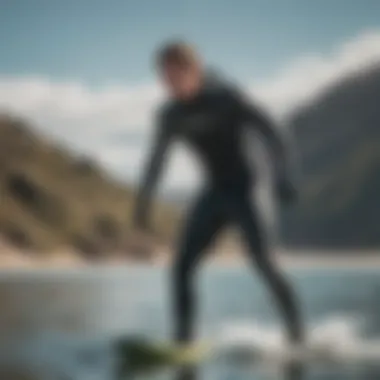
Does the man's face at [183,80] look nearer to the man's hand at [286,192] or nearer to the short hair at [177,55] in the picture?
the short hair at [177,55]

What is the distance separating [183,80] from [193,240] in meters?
0.32

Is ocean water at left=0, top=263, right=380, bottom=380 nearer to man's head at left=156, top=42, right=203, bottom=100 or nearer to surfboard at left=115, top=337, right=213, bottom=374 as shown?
surfboard at left=115, top=337, right=213, bottom=374

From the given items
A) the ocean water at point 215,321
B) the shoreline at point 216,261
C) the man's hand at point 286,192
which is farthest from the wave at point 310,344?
the man's hand at point 286,192

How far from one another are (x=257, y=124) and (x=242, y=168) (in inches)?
3.6

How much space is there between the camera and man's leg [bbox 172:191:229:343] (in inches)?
69.1

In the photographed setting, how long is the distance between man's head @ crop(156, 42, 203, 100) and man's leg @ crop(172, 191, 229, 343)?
211 mm

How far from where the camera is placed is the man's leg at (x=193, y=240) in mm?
1756

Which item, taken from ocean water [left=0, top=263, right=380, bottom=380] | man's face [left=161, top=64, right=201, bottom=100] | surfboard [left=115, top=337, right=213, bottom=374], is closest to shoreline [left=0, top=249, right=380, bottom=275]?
ocean water [left=0, top=263, right=380, bottom=380]

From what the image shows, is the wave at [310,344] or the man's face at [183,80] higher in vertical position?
the man's face at [183,80]

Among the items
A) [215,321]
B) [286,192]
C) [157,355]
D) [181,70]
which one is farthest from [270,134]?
[157,355]

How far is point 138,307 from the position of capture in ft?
5.65

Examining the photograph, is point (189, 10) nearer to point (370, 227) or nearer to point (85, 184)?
point (85, 184)

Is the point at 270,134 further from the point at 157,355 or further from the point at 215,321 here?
the point at 157,355

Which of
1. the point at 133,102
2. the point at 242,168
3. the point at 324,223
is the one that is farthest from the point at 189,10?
the point at 324,223
